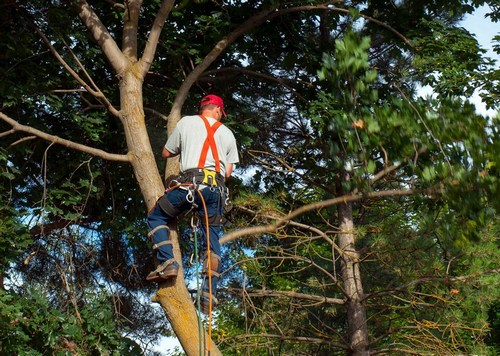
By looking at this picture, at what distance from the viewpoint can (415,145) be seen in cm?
479

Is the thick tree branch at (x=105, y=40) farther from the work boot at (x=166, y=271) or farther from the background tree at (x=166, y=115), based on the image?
the work boot at (x=166, y=271)

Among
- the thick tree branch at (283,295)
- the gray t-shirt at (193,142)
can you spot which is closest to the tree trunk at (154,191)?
the gray t-shirt at (193,142)

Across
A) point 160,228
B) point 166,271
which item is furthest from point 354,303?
point 166,271

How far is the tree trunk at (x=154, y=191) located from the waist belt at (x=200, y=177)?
36 centimetres

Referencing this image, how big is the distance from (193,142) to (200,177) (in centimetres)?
28

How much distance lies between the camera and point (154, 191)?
6.20 meters

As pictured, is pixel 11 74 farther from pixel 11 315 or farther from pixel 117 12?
pixel 11 315

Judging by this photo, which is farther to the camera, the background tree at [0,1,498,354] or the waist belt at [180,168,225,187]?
the background tree at [0,1,498,354]

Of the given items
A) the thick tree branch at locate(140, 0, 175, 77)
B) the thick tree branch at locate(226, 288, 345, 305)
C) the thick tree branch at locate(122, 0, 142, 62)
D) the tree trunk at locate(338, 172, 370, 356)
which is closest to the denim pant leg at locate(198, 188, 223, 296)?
the thick tree branch at locate(140, 0, 175, 77)

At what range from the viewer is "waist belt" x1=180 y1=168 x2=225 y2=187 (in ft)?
19.3

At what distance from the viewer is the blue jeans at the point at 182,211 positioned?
5855 mm

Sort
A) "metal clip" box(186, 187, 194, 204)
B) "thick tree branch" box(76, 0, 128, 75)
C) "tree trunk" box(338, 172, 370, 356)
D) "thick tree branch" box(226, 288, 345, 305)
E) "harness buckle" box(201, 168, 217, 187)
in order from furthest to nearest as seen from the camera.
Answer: "tree trunk" box(338, 172, 370, 356)
"thick tree branch" box(226, 288, 345, 305)
"thick tree branch" box(76, 0, 128, 75)
"harness buckle" box(201, 168, 217, 187)
"metal clip" box(186, 187, 194, 204)

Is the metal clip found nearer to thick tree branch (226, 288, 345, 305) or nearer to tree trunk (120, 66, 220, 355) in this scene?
tree trunk (120, 66, 220, 355)

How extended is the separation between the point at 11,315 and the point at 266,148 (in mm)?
4895
